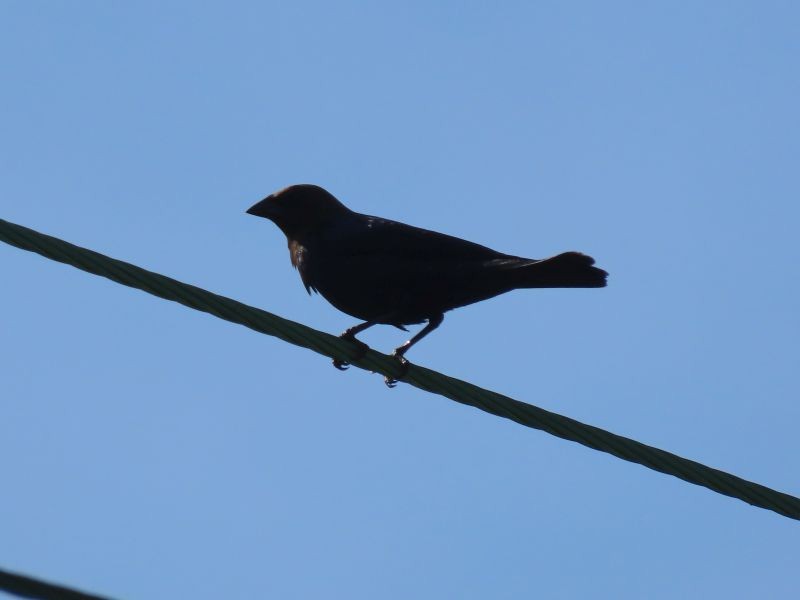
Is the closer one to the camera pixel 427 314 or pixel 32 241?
pixel 32 241

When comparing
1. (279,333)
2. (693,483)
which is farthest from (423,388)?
(693,483)

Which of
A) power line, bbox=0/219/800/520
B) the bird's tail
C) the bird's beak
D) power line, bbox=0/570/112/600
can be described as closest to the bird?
the bird's tail

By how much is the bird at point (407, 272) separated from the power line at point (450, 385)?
68.1 inches

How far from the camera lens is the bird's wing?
7.40 metres

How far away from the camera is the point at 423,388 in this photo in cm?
544

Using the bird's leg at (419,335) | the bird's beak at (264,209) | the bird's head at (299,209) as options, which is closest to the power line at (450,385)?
the bird's leg at (419,335)

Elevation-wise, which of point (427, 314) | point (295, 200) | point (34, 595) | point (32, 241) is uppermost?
point (295, 200)

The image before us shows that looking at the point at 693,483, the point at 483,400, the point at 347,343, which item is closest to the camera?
the point at 693,483

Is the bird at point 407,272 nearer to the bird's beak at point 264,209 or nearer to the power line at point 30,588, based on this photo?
the bird's beak at point 264,209

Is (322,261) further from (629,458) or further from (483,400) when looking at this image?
(629,458)

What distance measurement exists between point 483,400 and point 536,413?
24cm

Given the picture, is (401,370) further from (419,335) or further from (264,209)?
(264,209)

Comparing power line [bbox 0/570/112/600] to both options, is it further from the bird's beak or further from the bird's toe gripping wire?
the bird's beak

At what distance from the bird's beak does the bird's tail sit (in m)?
2.16
